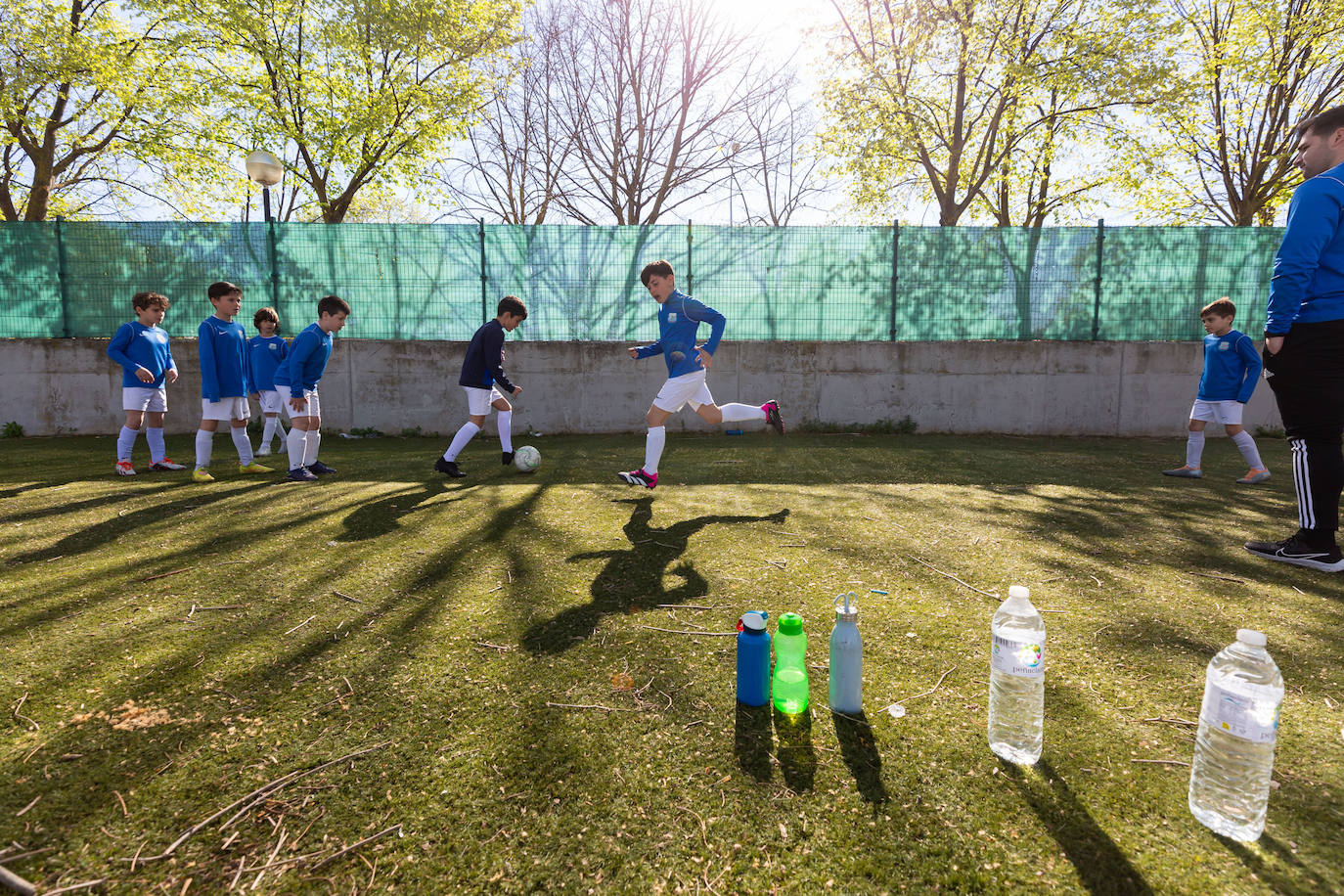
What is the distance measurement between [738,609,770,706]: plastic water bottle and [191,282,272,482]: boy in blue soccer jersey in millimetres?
6731

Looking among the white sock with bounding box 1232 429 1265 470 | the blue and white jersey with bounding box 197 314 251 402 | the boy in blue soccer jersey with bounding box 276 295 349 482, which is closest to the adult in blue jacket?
the white sock with bounding box 1232 429 1265 470

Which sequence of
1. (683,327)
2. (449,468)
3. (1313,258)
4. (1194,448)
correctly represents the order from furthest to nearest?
(1194,448)
(449,468)
(683,327)
(1313,258)

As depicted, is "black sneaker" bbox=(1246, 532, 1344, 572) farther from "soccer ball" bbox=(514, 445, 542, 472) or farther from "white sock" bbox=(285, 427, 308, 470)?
"white sock" bbox=(285, 427, 308, 470)

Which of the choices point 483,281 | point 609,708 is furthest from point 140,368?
point 609,708

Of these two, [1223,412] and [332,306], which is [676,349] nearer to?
[332,306]

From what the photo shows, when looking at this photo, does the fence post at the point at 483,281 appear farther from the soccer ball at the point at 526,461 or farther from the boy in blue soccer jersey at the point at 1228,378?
the boy in blue soccer jersey at the point at 1228,378

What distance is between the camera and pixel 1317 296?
3.61m

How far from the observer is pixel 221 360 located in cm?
684

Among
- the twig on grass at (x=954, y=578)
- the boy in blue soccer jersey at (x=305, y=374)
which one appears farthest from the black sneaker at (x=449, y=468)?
the twig on grass at (x=954, y=578)

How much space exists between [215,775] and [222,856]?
0.39m

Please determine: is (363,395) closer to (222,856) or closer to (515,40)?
(222,856)

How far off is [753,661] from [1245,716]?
1.37 meters

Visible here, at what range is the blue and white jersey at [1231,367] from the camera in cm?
647

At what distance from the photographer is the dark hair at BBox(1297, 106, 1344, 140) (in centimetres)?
347
